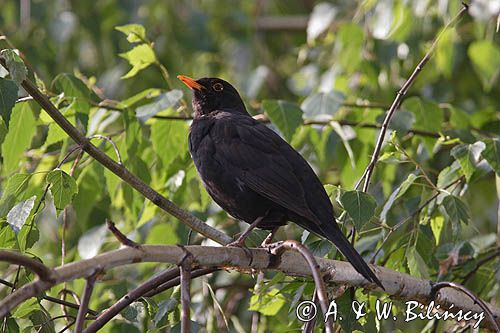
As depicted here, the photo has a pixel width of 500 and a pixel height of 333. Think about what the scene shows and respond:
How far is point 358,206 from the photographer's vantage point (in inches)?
128

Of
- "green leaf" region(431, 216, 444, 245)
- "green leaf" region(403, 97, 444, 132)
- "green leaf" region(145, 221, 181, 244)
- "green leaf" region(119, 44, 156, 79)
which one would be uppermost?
"green leaf" region(119, 44, 156, 79)

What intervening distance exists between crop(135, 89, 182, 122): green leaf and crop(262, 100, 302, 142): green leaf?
0.46 metres

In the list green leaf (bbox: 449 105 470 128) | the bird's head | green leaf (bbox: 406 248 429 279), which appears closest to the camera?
green leaf (bbox: 406 248 429 279)

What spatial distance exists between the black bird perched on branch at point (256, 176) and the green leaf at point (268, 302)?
0.32 meters

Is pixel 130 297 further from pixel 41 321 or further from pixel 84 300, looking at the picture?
pixel 41 321

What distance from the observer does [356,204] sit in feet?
10.7

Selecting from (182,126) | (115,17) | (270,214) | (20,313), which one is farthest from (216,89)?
(115,17)

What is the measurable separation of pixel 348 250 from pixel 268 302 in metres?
0.66

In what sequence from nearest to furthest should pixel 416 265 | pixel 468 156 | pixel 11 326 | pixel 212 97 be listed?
pixel 11 326, pixel 416 265, pixel 468 156, pixel 212 97

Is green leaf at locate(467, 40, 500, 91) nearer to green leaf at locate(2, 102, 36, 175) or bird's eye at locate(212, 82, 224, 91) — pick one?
bird's eye at locate(212, 82, 224, 91)

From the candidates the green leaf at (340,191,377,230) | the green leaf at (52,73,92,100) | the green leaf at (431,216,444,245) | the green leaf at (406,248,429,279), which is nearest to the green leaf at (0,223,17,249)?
the green leaf at (52,73,92,100)

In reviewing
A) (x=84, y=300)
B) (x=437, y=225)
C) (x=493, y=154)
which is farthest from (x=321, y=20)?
(x=84, y=300)

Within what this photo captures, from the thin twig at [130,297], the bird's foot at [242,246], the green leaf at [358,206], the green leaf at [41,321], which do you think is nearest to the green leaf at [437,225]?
the green leaf at [358,206]

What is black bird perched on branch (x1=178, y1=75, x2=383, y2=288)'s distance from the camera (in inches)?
154
